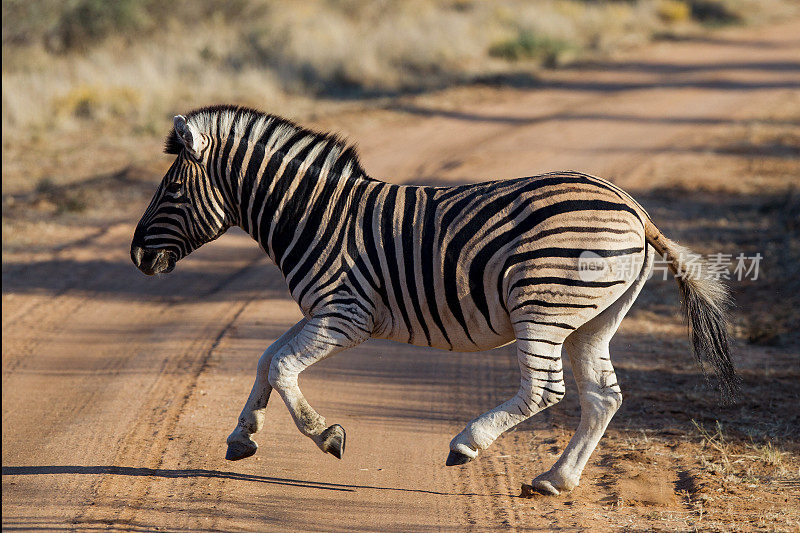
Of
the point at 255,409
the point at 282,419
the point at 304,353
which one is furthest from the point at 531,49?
the point at 304,353

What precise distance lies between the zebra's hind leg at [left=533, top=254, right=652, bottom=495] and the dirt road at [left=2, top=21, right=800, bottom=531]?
0.17 meters

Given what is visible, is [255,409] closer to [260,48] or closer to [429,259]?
[429,259]

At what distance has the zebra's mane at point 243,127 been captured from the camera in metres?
4.89

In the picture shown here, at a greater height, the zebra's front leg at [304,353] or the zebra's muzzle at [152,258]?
the zebra's muzzle at [152,258]

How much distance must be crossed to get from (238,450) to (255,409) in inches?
11.5

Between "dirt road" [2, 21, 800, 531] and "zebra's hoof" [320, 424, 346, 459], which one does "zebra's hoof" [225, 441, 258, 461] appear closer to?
"dirt road" [2, 21, 800, 531]

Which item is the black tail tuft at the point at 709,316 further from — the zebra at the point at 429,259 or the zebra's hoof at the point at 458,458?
the zebra's hoof at the point at 458,458

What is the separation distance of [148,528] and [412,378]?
9.24 feet

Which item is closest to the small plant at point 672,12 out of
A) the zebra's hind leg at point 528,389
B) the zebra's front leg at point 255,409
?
the zebra's hind leg at point 528,389

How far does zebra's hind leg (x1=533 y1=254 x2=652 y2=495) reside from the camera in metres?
4.70

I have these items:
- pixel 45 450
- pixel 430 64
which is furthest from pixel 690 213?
pixel 430 64

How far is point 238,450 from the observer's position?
5.05m

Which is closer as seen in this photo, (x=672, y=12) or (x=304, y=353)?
(x=304, y=353)

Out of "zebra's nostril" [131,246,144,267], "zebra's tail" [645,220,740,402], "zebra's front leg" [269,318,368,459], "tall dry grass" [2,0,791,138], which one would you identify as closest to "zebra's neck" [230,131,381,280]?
"zebra's front leg" [269,318,368,459]
